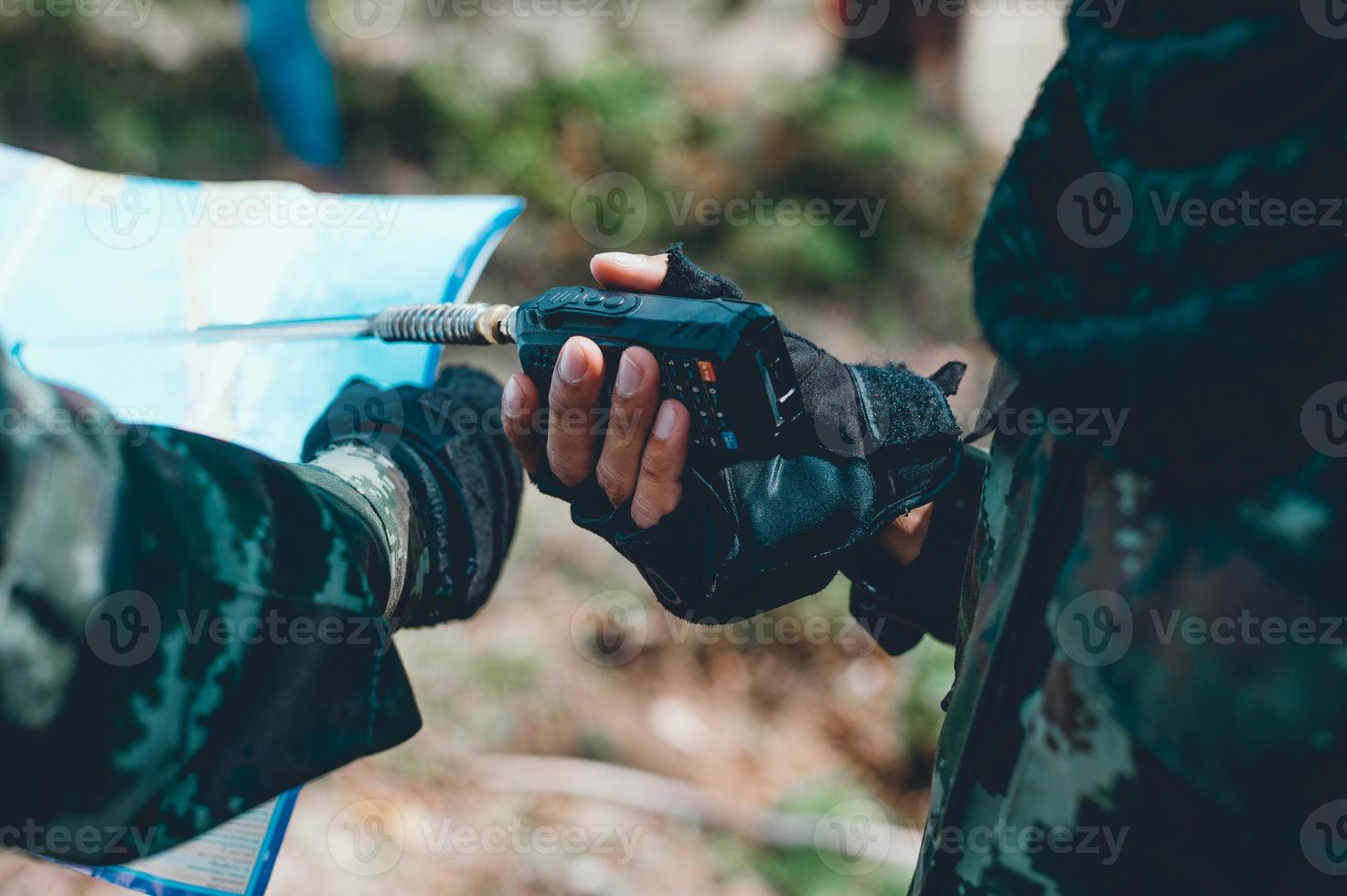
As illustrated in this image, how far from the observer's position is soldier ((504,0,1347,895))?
718 mm

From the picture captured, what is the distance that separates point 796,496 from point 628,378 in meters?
0.28

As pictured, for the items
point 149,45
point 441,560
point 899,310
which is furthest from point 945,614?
point 149,45

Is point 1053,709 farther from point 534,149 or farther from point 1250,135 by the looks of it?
point 534,149

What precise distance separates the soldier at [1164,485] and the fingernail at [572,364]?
19.8 inches

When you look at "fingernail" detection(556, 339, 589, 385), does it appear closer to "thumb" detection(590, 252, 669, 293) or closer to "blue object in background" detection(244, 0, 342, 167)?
"thumb" detection(590, 252, 669, 293)

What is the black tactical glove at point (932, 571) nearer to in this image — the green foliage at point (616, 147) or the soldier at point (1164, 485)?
the soldier at point (1164, 485)

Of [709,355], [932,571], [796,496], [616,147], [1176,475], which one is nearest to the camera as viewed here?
[1176,475]

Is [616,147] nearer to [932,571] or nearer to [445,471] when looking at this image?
[445,471]

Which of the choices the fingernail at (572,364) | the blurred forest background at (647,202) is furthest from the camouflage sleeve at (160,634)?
the blurred forest background at (647,202)

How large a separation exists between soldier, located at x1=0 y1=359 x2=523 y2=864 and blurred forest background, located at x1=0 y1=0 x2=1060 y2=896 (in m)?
1.93

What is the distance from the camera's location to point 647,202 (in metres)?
5.76

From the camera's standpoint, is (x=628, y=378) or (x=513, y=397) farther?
(x=513, y=397)

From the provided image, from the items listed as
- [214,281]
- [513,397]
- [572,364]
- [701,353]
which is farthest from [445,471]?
[214,281]

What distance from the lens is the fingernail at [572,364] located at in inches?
47.3
